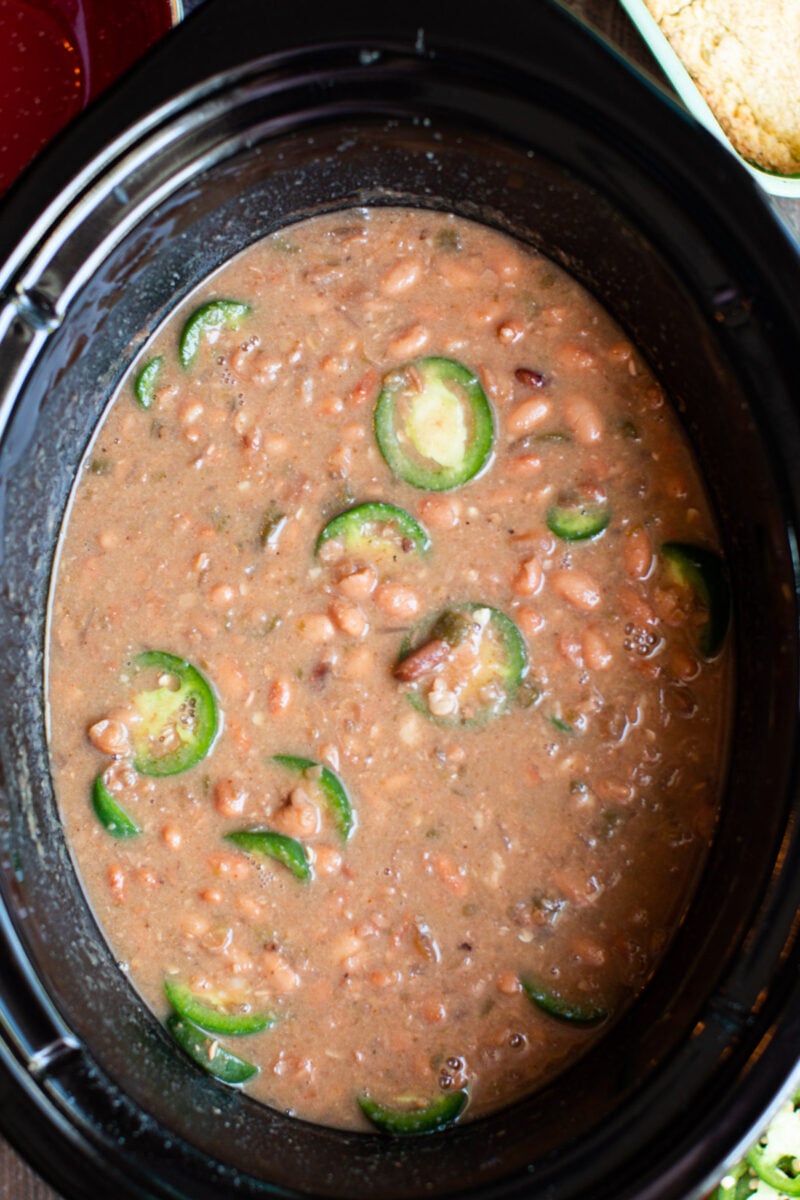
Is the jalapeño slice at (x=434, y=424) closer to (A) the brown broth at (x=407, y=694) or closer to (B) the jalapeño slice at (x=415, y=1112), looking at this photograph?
(A) the brown broth at (x=407, y=694)

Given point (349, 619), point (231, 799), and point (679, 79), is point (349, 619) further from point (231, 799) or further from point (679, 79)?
point (679, 79)

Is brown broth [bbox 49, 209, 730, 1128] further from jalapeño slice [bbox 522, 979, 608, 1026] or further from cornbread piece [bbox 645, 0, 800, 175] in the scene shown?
cornbread piece [bbox 645, 0, 800, 175]

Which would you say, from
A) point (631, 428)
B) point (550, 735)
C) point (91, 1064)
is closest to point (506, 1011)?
point (550, 735)

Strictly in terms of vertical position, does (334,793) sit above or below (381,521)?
below

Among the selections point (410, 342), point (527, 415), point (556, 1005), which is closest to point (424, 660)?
point (527, 415)

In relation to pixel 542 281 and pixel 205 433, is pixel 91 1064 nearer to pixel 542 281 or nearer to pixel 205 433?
pixel 205 433
